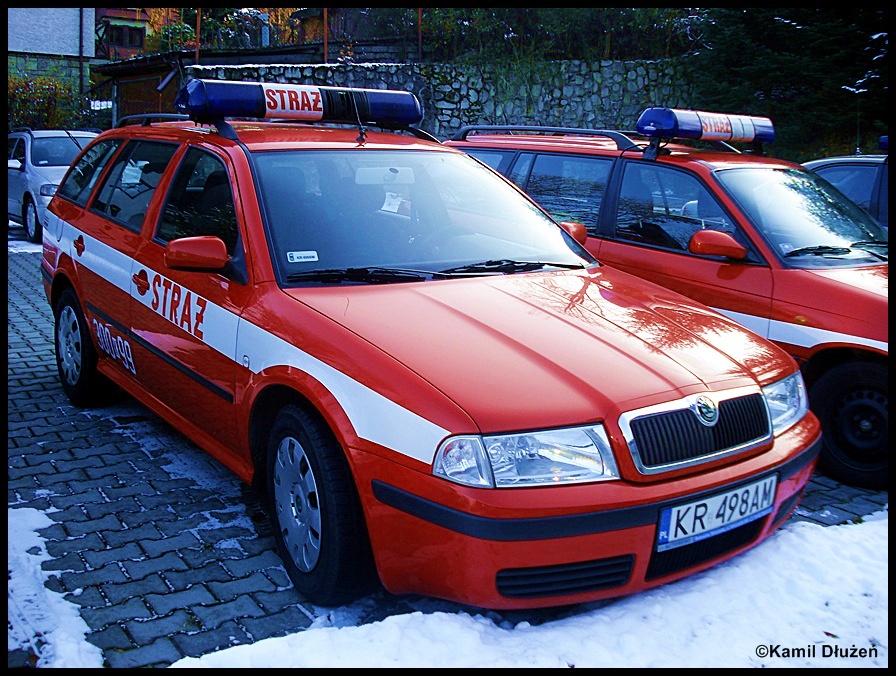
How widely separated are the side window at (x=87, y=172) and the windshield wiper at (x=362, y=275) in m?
2.47

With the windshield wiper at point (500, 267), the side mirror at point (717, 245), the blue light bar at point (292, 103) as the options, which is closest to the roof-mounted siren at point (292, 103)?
the blue light bar at point (292, 103)

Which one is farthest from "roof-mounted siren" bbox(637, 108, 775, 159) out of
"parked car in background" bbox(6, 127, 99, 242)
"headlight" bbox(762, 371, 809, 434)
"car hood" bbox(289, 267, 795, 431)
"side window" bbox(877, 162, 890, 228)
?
"parked car in background" bbox(6, 127, 99, 242)

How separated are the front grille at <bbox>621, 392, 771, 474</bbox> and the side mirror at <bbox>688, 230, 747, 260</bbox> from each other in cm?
196

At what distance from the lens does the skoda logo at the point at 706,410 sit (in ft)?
9.61

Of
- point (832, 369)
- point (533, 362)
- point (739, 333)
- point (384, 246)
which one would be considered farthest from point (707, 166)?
point (533, 362)

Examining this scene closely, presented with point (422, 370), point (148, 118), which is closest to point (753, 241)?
point (422, 370)

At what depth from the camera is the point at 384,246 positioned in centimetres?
382

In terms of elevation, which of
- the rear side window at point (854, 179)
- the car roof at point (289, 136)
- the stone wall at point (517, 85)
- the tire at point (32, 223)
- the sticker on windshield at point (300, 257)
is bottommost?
the tire at point (32, 223)

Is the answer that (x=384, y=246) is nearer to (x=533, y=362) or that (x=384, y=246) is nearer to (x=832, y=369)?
(x=533, y=362)

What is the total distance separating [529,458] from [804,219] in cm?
328

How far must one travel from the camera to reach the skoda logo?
293cm

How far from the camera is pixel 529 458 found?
272cm

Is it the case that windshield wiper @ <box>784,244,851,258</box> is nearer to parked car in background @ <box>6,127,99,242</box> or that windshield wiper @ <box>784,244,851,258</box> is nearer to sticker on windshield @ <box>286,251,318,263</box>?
sticker on windshield @ <box>286,251,318,263</box>

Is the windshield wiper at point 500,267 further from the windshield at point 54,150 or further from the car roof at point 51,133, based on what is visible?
the car roof at point 51,133
